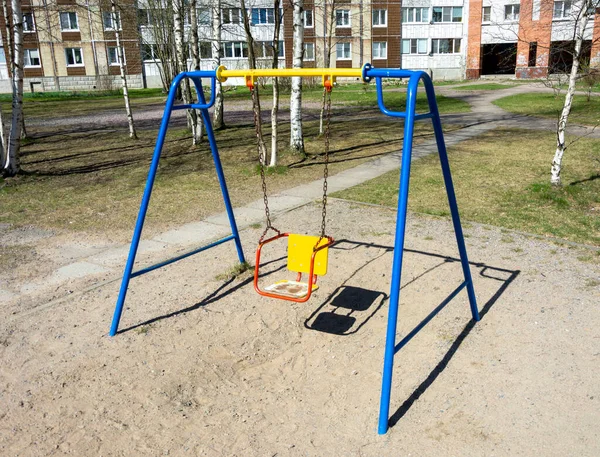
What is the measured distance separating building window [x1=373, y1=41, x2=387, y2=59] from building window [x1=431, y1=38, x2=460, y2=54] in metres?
4.61

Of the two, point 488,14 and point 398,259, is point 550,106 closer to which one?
point 398,259

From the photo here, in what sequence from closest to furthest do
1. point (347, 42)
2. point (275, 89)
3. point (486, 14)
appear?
point (275, 89) < point (347, 42) < point (486, 14)

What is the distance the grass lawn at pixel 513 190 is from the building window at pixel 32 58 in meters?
40.1

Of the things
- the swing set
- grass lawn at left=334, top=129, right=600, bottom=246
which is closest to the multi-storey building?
grass lawn at left=334, top=129, right=600, bottom=246

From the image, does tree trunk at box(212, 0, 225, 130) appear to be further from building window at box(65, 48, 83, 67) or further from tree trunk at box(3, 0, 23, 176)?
building window at box(65, 48, 83, 67)

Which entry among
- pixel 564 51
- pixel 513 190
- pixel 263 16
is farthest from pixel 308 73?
pixel 263 16

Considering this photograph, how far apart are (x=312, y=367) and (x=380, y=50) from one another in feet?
152

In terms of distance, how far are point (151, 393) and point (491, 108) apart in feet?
73.9

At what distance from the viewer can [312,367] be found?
4258 millimetres

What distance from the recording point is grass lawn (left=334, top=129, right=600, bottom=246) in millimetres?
7652

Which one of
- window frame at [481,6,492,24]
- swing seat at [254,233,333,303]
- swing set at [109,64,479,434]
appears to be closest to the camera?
swing set at [109,64,479,434]

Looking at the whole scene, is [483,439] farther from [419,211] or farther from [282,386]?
[419,211]

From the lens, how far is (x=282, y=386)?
402 cm

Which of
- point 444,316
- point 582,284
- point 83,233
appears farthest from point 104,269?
point 582,284
